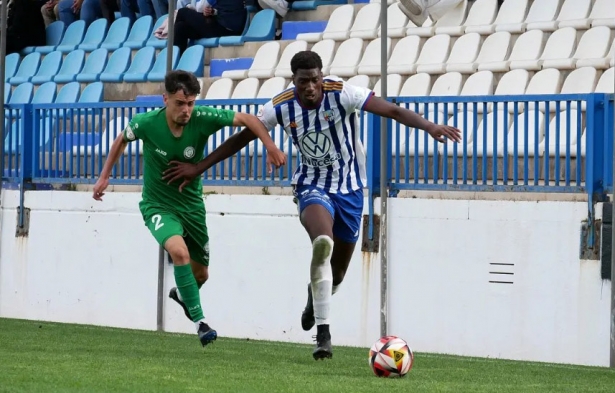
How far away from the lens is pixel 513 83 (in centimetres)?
1339

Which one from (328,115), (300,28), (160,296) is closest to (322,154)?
(328,115)

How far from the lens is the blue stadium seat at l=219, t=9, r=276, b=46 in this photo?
57.9 feet

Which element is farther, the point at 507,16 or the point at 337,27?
the point at 337,27

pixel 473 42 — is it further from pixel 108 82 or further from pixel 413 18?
pixel 108 82

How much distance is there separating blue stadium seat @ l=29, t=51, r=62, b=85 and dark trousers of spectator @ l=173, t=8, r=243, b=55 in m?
2.65


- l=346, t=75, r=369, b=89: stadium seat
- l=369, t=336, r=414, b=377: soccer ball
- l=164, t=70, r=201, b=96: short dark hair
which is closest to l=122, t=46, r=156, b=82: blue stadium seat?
l=346, t=75, r=369, b=89: stadium seat

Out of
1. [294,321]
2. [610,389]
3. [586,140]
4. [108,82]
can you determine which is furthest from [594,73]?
[108,82]

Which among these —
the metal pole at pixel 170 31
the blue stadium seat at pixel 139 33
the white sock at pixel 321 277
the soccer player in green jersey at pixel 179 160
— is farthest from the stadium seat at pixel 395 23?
the white sock at pixel 321 277

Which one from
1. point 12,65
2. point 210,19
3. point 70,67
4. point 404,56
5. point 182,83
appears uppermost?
point 210,19

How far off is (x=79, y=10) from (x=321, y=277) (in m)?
13.1

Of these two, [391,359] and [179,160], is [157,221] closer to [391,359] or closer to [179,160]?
[179,160]

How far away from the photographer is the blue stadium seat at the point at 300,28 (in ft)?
56.2

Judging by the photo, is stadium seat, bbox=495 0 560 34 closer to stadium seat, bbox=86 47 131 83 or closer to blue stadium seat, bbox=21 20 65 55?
stadium seat, bbox=86 47 131 83

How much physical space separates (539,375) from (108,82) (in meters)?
11.0
